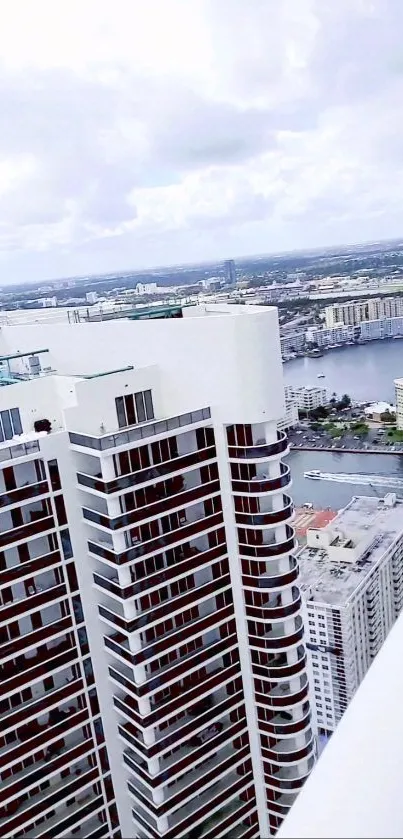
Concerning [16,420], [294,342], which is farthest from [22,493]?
[294,342]

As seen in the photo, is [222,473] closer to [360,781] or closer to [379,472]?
[360,781]

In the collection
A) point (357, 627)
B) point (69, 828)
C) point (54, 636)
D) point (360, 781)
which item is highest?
point (360, 781)

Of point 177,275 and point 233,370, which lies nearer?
point 233,370

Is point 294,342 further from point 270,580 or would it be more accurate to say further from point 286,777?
point 286,777

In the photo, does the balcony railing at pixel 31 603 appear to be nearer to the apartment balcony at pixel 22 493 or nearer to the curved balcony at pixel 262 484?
the apartment balcony at pixel 22 493

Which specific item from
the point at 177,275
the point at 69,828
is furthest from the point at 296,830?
the point at 177,275

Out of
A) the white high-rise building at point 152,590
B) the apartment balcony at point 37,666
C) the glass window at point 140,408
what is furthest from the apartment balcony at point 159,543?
the glass window at point 140,408
